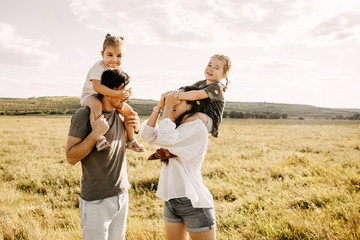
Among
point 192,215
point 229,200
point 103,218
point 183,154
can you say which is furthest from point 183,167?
point 229,200

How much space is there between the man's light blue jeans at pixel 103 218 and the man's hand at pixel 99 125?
2.07 ft

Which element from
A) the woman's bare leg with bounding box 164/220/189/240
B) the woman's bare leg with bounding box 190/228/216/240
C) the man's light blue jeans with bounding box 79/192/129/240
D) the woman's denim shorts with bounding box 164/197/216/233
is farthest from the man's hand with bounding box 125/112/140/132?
the woman's bare leg with bounding box 190/228/216/240

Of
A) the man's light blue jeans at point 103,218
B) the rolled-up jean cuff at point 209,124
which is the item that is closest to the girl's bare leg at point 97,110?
the man's light blue jeans at point 103,218

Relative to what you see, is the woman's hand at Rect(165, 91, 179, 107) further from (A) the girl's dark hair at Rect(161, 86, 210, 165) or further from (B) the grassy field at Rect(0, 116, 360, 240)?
(B) the grassy field at Rect(0, 116, 360, 240)

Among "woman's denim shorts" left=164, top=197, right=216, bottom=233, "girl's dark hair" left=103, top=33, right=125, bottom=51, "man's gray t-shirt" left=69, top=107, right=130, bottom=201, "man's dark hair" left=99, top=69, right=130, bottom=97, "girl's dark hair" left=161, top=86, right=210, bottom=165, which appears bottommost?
"woman's denim shorts" left=164, top=197, right=216, bottom=233

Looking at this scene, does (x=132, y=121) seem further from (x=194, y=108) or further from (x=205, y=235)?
(x=205, y=235)

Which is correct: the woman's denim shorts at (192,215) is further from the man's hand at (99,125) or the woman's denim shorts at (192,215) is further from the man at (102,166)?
the man's hand at (99,125)

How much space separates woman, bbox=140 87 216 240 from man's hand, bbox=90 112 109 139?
37cm

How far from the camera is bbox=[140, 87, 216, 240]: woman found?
2402mm

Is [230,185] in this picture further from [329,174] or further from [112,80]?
[112,80]

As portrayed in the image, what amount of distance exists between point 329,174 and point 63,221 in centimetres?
673

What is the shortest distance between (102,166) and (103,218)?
1.51ft

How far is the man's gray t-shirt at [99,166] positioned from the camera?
2404 millimetres

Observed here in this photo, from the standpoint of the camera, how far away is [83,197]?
97.0 inches
